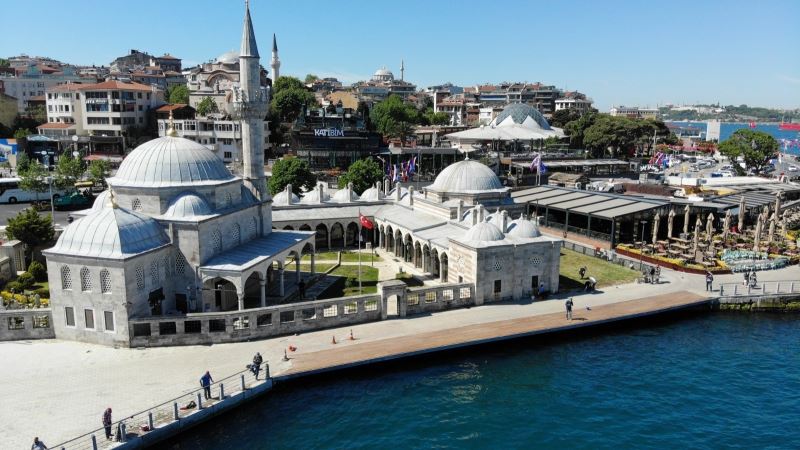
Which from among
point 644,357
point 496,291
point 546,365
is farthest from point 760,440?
point 496,291

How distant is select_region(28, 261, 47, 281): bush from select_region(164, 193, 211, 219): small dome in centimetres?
1316

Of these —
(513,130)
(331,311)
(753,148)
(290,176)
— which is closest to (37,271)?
(331,311)

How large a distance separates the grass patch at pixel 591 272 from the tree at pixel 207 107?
72966 mm

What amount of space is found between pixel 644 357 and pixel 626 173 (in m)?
68.5

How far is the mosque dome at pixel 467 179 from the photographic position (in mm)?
47375

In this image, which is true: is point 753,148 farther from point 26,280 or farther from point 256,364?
point 26,280

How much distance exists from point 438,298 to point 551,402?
33.4ft

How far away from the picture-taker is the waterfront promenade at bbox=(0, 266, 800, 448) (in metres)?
22.4

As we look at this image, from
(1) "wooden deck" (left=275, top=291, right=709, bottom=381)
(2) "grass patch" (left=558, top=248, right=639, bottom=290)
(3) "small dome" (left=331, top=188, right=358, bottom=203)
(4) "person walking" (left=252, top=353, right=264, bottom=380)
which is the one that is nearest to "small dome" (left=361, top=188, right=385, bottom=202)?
(3) "small dome" (left=331, top=188, right=358, bottom=203)

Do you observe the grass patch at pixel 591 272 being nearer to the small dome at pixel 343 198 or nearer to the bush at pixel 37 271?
the small dome at pixel 343 198

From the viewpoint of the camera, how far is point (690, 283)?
40.3 meters

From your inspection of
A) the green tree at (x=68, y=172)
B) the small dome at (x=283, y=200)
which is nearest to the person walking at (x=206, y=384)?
the small dome at (x=283, y=200)

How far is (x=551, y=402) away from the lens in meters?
26.2

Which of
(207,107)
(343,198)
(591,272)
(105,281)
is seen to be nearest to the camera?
(105,281)
